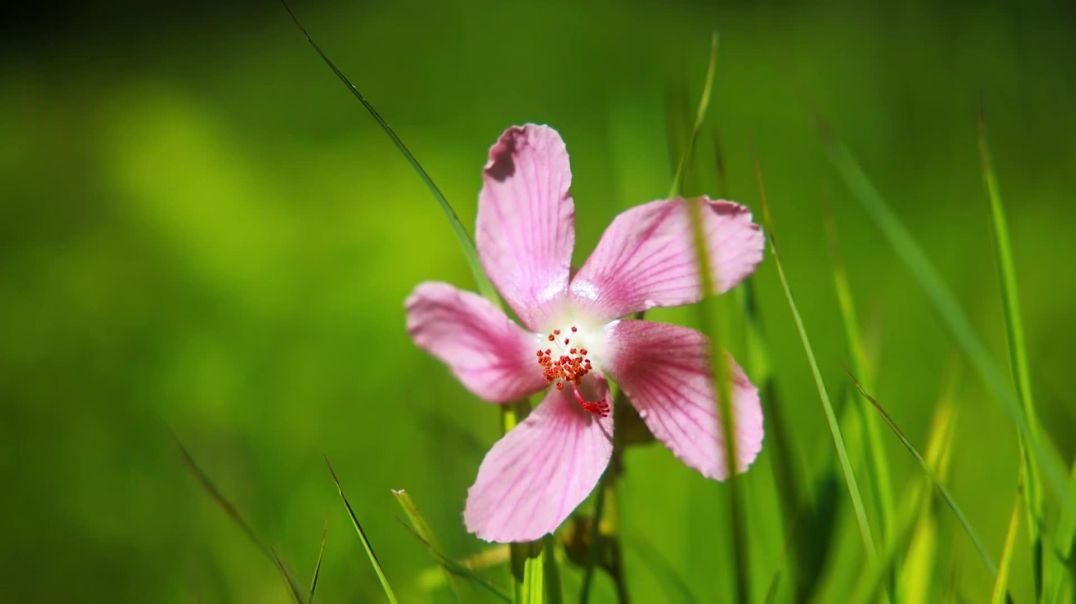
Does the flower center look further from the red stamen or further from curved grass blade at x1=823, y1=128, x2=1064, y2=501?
curved grass blade at x1=823, y1=128, x2=1064, y2=501

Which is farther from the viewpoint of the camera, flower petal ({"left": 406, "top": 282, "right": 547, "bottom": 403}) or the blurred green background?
the blurred green background

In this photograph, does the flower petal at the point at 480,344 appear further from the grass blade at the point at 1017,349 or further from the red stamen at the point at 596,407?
the grass blade at the point at 1017,349

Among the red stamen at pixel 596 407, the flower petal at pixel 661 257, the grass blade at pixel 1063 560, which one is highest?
the flower petal at pixel 661 257

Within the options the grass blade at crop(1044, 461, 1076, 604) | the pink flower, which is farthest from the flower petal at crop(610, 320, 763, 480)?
the grass blade at crop(1044, 461, 1076, 604)

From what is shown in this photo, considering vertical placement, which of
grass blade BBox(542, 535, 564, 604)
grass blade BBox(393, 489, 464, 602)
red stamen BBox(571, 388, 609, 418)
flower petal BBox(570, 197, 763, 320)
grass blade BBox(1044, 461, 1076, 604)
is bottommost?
grass blade BBox(1044, 461, 1076, 604)

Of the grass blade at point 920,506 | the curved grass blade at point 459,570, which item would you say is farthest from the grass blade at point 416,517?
the grass blade at point 920,506

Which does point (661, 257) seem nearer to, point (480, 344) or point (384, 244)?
point (480, 344)

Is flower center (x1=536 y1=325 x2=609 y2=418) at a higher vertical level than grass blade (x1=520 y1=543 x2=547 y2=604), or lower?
higher

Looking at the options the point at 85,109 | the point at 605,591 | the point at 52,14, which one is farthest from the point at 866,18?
the point at 52,14
